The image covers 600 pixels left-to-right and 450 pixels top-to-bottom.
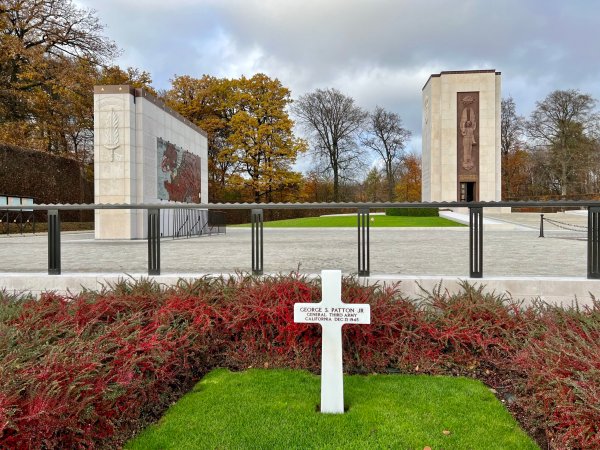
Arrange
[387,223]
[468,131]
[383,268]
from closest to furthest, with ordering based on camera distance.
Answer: [383,268] → [387,223] → [468,131]

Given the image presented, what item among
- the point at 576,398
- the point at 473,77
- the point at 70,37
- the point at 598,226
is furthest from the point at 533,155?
the point at 576,398

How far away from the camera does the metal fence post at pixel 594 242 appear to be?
4492 mm

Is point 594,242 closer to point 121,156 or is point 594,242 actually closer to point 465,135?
point 121,156

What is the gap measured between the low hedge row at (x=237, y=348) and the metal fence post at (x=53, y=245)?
733 millimetres

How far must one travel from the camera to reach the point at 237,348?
399 centimetres

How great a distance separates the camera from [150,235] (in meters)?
5.07

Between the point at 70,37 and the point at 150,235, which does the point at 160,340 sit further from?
the point at 70,37

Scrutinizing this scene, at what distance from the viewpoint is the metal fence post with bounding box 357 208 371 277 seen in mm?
4840

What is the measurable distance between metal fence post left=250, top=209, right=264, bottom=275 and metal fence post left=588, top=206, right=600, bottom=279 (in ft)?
11.5

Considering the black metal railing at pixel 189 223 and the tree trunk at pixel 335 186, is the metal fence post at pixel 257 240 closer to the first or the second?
the black metal railing at pixel 189 223

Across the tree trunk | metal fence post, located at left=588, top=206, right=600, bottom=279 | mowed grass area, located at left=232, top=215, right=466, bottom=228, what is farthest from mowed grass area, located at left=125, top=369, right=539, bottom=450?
the tree trunk

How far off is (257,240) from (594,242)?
3642 millimetres

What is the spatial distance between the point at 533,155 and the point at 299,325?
140 ft

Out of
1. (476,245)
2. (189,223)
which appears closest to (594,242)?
(476,245)
